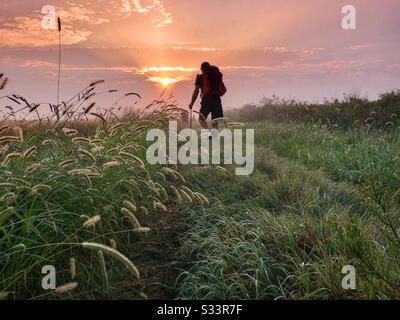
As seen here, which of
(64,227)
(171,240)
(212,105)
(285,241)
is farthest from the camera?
(212,105)

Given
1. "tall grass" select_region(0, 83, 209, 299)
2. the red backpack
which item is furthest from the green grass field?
the red backpack

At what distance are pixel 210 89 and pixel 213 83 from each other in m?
0.19

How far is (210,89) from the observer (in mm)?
10211

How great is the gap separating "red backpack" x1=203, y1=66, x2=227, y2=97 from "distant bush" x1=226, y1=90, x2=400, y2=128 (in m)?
2.92

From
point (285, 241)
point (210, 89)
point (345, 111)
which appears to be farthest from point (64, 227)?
point (345, 111)

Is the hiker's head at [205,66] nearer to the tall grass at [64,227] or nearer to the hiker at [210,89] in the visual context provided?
the hiker at [210,89]

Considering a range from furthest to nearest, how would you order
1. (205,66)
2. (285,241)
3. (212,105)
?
(212,105) → (205,66) → (285,241)

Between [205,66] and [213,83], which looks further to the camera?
[213,83]

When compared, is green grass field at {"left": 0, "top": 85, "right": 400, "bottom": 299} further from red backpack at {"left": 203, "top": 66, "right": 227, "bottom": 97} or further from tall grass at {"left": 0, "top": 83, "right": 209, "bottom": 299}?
red backpack at {"left": 203, "top": 66, "right": 227, "bottom": 97}

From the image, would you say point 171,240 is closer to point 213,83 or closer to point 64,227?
point 64,227

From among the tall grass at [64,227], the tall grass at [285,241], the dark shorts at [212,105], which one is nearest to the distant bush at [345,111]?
the dark shorts at [212,105]

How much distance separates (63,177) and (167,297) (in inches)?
53.7

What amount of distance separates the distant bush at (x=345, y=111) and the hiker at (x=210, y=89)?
2.91 meters

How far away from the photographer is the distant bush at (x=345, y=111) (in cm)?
1195
